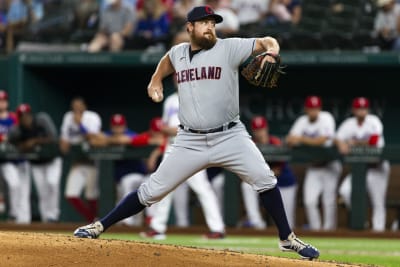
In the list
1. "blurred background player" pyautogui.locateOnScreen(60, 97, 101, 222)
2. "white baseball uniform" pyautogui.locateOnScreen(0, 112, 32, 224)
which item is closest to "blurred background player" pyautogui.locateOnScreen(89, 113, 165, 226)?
"blurred background player" pyautogui.locateOnScreen(60, 97, 101, 222)

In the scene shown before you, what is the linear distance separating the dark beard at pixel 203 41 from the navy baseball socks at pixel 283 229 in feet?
3.21

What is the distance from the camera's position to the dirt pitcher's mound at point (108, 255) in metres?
5.86

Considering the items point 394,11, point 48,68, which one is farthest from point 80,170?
point 394,11

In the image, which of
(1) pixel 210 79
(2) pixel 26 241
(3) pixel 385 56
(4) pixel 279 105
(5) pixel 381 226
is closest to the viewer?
(2) pixel 26 241

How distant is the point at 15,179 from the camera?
13.6 metres

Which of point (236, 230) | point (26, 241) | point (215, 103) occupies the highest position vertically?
point (215, 103)

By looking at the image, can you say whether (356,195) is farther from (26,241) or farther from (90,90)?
(26,241)

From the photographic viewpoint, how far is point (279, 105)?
15125 millimetres

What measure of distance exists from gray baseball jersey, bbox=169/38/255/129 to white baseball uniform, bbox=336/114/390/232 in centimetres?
632

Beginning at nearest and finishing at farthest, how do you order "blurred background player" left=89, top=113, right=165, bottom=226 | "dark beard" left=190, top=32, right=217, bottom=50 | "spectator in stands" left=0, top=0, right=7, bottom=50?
"dark beard" left=190, top=32, right=217, bottom=50 → "blurred background player" left=89, top=113, right=165, bottom=226 → "spectator in stands" left=0, top=0, right=7, bottom=50

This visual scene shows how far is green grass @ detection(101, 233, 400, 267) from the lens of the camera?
830 cm

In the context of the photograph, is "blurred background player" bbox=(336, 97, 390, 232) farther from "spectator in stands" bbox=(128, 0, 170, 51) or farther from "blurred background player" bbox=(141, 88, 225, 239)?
"spectator in stands" bbox=(128, 0, 170, 51)

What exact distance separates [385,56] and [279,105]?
212 centimetres

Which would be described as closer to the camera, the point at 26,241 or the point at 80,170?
the point at 26,241
